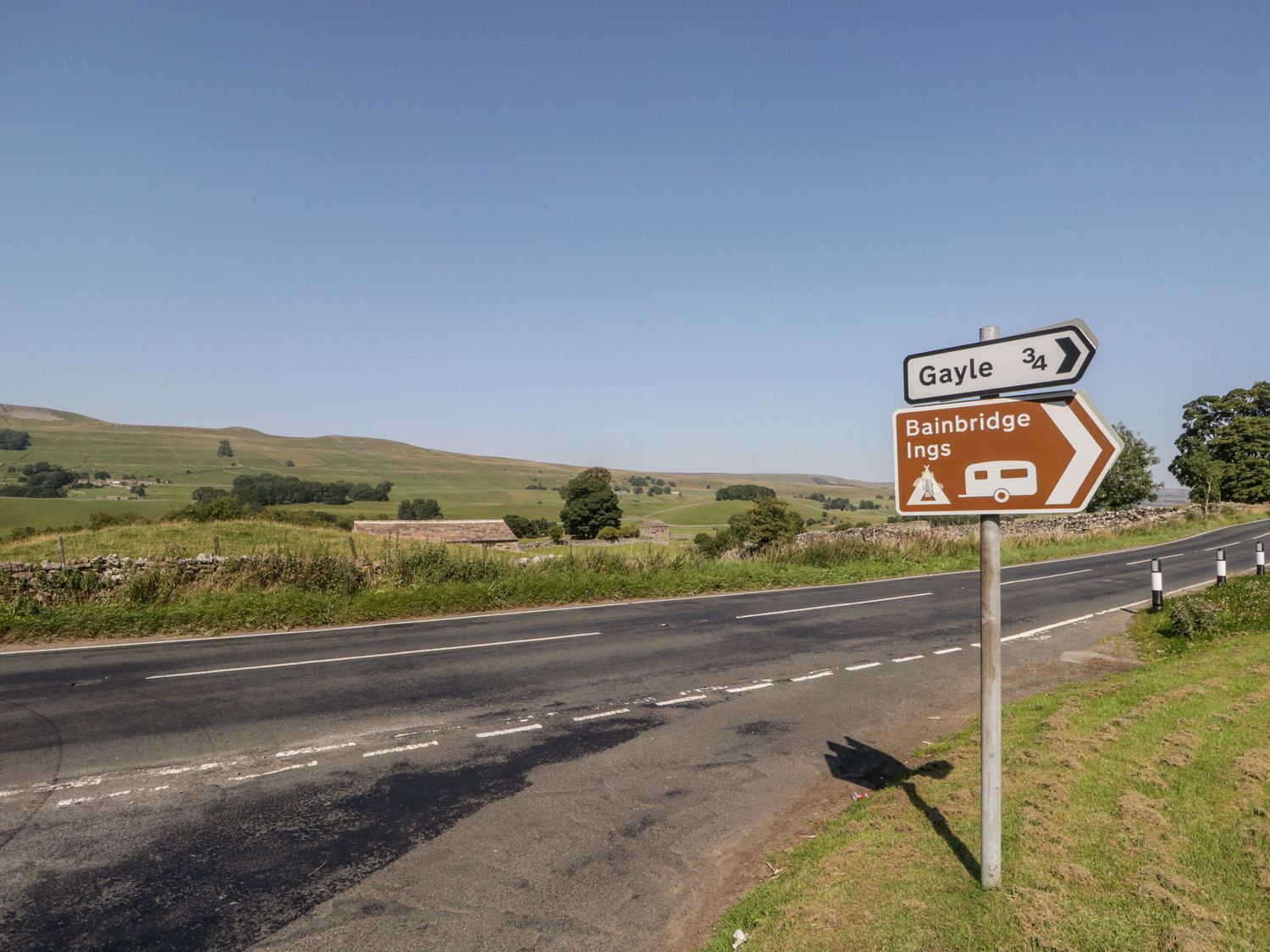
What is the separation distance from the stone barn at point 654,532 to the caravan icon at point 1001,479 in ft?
277

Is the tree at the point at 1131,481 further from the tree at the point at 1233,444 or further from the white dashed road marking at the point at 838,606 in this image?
the white dashed road marking at the point at 838,606

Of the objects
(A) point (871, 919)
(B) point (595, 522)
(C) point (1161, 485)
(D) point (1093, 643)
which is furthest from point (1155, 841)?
(B) point (595, 522)

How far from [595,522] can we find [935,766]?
Result: 97.4m

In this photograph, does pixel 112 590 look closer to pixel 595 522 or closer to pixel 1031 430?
pixel 1031 430

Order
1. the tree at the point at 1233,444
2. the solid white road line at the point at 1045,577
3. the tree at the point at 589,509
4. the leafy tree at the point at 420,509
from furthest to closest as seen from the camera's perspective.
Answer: the leafy tree at the point at 420,509 → the tree at the point at 589,509 → the tree at the point at 1233,444 → the solid white road line at the point at 1045,577

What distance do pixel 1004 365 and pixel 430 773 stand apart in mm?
5610

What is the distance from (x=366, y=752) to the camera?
20.9ft

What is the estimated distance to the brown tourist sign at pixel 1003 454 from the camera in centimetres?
337

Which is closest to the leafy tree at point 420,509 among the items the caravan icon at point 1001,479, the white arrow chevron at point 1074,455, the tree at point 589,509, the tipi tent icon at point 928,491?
the tree at point 589,509

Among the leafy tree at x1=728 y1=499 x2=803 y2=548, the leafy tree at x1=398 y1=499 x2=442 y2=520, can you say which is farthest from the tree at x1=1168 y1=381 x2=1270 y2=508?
the leafy tree at x1=398 y1=499 x2=442 y2=520

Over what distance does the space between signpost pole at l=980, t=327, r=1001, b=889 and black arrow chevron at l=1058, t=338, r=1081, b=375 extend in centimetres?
36

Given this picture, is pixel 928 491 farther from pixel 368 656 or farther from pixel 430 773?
pixel 368 656

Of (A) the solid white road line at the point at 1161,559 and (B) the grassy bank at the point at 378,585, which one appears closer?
(B) the grassy bank at the point at 378,585

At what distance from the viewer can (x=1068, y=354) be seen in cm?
334
